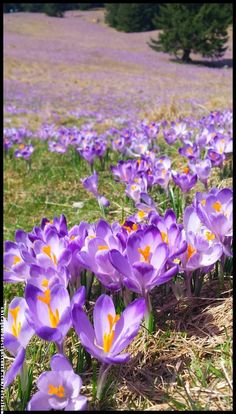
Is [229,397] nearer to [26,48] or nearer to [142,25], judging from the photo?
[26,48]

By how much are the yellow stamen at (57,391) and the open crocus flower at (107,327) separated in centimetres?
11

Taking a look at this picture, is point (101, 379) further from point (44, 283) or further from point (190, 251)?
point (190, 251)

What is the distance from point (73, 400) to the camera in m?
1.07

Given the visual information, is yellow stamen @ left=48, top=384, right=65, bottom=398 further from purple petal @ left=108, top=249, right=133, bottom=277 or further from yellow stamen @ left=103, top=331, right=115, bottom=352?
purple petal @ left=108, top=249, right=133, bottom=277

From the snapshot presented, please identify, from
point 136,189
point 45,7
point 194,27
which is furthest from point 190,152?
point 45,7

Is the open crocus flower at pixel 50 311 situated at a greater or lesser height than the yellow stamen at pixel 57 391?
greater

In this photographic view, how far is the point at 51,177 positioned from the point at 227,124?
6.37 ft

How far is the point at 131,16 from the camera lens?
168ft

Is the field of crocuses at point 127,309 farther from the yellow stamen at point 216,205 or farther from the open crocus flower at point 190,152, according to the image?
the open crocus flower at point 190,152

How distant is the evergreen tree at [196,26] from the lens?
3341 centimetres

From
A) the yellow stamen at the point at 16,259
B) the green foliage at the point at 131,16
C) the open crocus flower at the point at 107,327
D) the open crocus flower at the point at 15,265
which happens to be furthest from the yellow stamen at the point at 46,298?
the green foliage at the point at 131,16

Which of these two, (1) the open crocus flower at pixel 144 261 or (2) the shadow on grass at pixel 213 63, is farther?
(2) the shadow on grass at pixel 213 63

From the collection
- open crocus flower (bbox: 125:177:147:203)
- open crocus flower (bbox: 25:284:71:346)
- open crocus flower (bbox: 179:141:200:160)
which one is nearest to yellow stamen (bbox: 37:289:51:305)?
open crocus flower (bbox: 25:284:71:346)

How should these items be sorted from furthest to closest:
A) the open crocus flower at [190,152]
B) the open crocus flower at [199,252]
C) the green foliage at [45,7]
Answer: the green foliage at [45,7] < the open crocus flower at [190,152] < the open crocus flower at [199,252]
